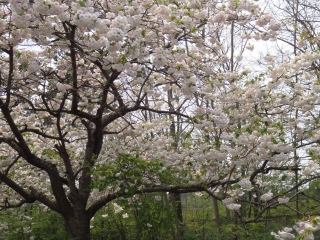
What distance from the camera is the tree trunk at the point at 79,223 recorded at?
6.73 metres

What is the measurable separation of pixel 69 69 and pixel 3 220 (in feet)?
16.3

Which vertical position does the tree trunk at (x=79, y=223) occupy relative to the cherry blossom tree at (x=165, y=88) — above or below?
below

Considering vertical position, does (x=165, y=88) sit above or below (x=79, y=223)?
above

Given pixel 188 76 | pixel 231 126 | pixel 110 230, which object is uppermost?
pixel 188 76

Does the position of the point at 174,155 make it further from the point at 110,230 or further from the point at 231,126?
the point at 110,230

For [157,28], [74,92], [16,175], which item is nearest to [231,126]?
[157,28]

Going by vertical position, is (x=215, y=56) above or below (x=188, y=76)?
above

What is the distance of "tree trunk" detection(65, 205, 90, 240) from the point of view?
22.1 feet

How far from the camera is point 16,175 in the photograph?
25.7 ft

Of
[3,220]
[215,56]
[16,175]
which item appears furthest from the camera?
[3,220]

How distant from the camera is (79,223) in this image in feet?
22.1

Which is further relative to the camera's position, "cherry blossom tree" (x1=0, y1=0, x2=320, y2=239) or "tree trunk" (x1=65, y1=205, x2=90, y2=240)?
"tree trunk" (x1=65, y1=205, x2=90, y2=240)

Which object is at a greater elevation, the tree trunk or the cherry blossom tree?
the cherry blossom tree

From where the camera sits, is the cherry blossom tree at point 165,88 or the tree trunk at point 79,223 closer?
the cherry blossom tree at point 165,88
